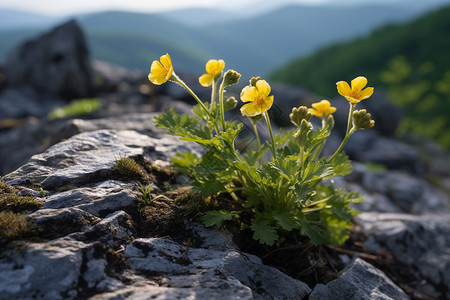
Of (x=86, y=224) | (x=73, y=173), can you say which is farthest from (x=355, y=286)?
(x=73, y=173)

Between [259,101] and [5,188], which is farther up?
[259,101]

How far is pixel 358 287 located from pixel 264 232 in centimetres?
81

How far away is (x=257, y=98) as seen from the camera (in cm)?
241

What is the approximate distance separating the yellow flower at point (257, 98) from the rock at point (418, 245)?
237cm

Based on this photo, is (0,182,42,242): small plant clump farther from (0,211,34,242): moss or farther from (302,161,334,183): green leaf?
(302,161,334,183): green leaf

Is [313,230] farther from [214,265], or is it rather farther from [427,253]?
[427,253]

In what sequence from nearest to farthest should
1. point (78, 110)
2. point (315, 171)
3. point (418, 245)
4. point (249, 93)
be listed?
1. point (315, 171)
2. point (249, 93)
3. point (418, 245)
4. point (78, 110)

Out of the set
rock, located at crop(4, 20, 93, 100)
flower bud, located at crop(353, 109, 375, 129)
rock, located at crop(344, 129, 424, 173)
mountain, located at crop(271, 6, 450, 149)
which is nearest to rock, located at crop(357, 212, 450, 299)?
flower bud, located at crop(353, 109, 375, 129)

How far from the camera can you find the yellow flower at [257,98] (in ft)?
7.79

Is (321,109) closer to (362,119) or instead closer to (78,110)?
(362,119)

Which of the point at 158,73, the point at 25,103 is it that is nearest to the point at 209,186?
the point at 158,73

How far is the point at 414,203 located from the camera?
8.52m

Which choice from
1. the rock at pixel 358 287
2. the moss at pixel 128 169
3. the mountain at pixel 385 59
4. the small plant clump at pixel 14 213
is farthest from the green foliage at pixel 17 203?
the mountain at pixel 385 59

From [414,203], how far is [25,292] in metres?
9.16
